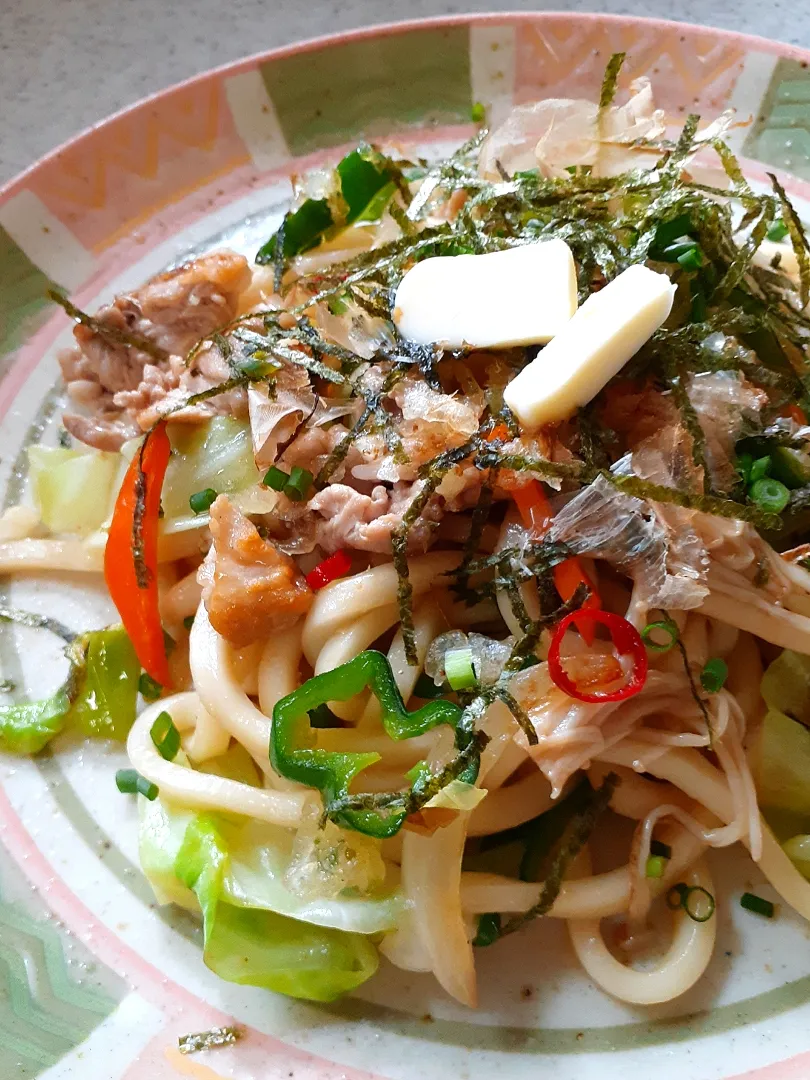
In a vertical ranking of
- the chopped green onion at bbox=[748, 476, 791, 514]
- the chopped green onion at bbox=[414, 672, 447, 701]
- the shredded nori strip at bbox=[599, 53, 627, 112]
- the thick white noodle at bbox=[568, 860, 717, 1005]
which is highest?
the shredded nori strip at bbox=[599, 53, 627, 112]

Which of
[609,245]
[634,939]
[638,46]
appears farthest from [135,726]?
[638,46]

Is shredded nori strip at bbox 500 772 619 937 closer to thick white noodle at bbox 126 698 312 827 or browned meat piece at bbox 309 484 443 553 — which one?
thick white noodle at bbox 126 698 312 827

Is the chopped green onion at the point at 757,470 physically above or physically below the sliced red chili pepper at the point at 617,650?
above

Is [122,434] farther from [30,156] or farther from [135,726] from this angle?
[30,156]

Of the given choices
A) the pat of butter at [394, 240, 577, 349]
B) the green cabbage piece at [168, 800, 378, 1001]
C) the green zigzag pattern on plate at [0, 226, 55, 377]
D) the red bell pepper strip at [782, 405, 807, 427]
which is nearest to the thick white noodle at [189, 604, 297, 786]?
the green cabbage piece at [168, 800, 378, 1001]

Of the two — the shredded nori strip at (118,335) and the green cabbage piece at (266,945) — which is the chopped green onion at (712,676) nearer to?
the green cabbage piece at (266,945)

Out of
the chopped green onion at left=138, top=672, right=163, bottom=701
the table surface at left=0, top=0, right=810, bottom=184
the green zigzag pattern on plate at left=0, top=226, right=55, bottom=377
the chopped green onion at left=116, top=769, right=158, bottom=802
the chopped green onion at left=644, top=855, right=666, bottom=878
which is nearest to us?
the chopped green onion at left=644, top=855, right=666, bottom=878

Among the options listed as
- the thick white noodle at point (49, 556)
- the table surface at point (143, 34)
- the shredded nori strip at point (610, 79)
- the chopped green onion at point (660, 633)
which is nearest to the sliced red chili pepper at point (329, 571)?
the chopped green onion at point (660, 633)
